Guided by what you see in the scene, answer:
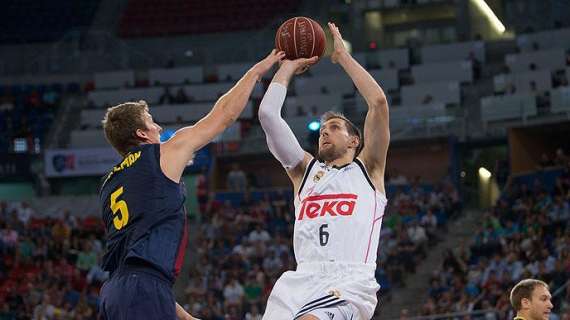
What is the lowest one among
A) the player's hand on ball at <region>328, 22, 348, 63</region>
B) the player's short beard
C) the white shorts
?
the white shorts

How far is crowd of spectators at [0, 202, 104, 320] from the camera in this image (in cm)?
2255

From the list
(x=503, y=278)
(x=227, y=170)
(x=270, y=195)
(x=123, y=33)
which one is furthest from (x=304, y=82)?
(x=503, y=278)

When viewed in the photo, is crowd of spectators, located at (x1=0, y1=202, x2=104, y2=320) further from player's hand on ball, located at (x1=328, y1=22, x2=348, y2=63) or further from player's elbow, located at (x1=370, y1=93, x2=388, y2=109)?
player's elbow, located at (x1=370, y1=93, x2=388, y2=109)

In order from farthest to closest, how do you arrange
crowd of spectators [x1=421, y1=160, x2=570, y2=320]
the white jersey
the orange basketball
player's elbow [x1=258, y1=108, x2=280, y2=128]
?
crowd of spectators [x1=421, y1=160, x2=570, y2=320]
player's elbow [x1=258, y1=108, x2=280, y2=128]
the orange basketball
the white jersey

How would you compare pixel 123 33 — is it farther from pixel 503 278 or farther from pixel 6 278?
pixel 503 278

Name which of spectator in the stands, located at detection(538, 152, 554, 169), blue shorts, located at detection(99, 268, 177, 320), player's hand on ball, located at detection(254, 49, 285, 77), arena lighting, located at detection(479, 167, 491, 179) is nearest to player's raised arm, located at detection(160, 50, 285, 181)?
player's hand on ball, located at detection(254, 49, 285, 77)

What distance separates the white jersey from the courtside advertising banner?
82.8 feet

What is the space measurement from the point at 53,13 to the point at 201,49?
612 centimetres

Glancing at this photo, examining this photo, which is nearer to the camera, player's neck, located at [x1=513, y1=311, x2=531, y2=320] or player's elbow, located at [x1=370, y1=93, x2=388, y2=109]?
player's elbow, located at [x1=370, y1=93, x2=388, y2=109]

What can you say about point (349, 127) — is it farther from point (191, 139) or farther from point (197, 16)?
point (197, 16)

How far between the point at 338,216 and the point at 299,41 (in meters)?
1.17

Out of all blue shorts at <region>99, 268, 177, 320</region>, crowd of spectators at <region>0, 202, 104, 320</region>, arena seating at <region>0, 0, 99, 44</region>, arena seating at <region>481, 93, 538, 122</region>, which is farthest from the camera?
arena seating at <region>0, 0, 99, 44</region>

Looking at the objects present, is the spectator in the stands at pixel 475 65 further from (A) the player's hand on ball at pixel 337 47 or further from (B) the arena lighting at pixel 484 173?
(A) the player's hand on ball at pixel 337 47

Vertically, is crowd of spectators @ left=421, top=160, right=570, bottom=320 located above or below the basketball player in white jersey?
below
